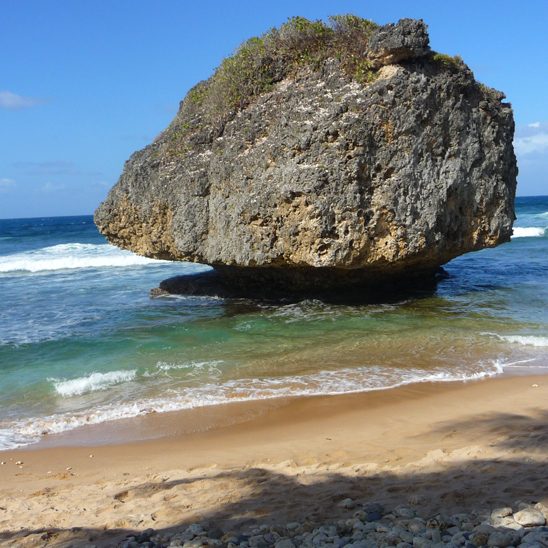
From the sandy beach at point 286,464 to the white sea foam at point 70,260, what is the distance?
53.2 feet

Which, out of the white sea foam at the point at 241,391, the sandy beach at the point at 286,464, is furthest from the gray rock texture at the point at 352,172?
the sandy beach at the point at 286,464

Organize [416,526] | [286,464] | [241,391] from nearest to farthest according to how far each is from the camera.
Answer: [416,526] < [286,464] < [241,391]

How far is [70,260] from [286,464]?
20.5 meters

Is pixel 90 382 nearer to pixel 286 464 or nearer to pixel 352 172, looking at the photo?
pixel 286 464

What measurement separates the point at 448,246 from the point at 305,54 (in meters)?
5.05

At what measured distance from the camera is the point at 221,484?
15.3 ft

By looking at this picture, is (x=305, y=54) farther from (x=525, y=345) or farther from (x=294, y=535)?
(x=294, y=535)

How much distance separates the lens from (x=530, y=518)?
134 inches

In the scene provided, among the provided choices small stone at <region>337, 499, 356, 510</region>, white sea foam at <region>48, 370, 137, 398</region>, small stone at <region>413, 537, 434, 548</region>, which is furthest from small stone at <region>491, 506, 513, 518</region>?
white sea foam at <region>48, 370, 137, 398</region>

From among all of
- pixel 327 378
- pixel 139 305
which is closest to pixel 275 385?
pixel 327 378

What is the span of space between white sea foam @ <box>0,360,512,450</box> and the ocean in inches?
0.6

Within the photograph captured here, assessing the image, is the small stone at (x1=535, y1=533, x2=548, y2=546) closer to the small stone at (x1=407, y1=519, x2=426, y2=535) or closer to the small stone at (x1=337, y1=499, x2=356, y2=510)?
the small stone at (x1=407, y1=519, x2=426, y2=535)

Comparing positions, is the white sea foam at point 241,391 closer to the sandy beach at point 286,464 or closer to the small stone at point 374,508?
the sandy beach at point 286,464

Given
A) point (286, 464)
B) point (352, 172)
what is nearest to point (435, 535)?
point (286, 464)
